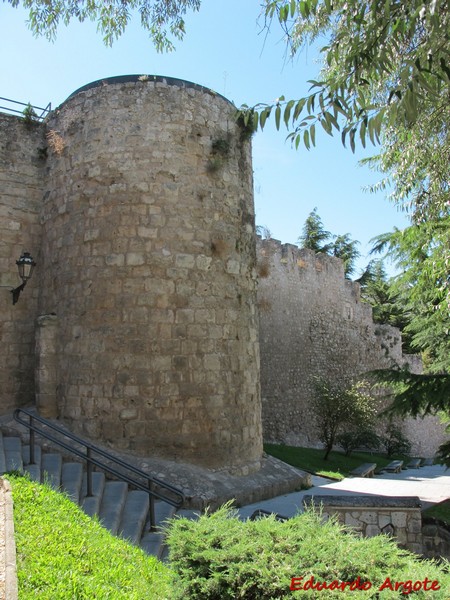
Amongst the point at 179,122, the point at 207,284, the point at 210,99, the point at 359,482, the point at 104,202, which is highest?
the point at 210,99

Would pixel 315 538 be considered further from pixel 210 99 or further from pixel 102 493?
pixel 210 99

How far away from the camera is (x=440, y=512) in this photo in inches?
324

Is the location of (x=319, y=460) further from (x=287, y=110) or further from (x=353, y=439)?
(x=287, y=110)

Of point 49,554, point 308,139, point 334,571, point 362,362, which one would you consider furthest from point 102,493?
point 362,362

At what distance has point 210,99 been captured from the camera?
9.44 m

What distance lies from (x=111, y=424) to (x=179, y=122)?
5036 mm

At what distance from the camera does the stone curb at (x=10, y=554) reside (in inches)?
133

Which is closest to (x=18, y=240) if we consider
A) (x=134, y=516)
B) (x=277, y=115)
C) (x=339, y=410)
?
(x=134, y=516)

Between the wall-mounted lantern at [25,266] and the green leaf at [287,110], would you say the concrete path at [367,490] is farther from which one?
the green leaf at [287,110]

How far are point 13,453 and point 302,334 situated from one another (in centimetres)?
1532

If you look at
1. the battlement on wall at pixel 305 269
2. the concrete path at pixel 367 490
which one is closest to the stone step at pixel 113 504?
the concrete path at pixel 367 490

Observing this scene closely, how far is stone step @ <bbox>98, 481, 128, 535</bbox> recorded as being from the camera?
5.87 metres

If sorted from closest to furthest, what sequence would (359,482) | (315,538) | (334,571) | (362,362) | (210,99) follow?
(334,571)
(315,538)
(210,99)
(359,482)
(362,362)

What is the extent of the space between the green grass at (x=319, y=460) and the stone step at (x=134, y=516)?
6898 millimetres
